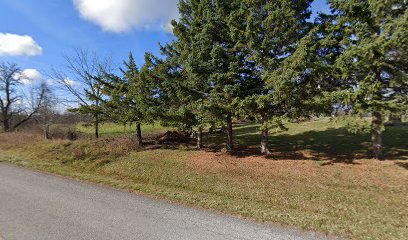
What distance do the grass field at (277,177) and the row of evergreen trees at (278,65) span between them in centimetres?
207

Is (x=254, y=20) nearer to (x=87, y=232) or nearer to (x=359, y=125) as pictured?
(x=359, y=125)

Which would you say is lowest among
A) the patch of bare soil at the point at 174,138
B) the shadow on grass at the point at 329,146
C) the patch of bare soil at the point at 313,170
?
the patch of bare soil at the point at 313,170

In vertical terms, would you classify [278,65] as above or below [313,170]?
above

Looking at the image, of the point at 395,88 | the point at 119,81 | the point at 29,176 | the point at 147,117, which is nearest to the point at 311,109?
the point at 395,88

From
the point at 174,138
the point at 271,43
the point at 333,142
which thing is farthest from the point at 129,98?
the point at 333,142

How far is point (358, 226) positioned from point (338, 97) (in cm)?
622

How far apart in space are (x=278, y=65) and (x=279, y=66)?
16 centimetres

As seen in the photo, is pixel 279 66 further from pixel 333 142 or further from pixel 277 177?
pixel 333 142

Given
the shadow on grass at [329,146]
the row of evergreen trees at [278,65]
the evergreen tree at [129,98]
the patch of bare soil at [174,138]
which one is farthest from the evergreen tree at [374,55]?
the patch of bare soil at [174,138]

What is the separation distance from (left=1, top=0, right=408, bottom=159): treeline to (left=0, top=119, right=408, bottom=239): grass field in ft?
6.62

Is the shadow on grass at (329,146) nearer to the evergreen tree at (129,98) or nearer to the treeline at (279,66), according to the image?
the treeline at (279,66)

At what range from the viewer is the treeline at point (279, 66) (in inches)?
370

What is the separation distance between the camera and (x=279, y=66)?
1058cm

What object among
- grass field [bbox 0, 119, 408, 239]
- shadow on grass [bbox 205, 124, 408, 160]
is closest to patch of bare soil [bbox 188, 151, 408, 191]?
grass field [bbox 0, 119, 408, 239]
